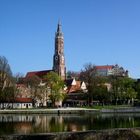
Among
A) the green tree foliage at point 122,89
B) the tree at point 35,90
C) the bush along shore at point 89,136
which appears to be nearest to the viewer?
the bush along shore at point 89,136

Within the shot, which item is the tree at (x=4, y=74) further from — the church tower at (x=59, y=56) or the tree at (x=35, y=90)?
the church tower at (x=59, y=56)

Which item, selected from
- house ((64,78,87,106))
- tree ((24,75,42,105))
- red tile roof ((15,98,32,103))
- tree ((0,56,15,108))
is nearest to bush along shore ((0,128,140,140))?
tree ((0,56,15,108))

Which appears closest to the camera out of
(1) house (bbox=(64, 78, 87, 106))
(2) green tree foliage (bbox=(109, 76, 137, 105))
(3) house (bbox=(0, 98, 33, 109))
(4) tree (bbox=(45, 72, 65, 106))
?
(3) house (bbox=(0, 98, 33, 109))

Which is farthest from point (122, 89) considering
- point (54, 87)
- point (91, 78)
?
point (54, 87)

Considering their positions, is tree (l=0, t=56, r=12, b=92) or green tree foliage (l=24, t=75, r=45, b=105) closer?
tree (l=0, t=56, r=12, b=92)

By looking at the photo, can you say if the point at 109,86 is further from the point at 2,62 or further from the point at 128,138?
the point at 128,138

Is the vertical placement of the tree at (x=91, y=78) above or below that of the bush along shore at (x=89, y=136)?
above

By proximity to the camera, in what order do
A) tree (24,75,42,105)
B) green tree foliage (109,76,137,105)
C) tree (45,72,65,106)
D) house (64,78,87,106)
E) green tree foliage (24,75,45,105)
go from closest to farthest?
1. tree (45,72,65,106)
2. green tree foliage (24,75,45,105)
3. tree (24,75,42,105)
4. green tree foliage (109,76,137,105)
5. house (64,78,87,106)

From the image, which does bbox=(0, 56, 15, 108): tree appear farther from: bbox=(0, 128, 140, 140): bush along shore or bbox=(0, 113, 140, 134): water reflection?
bbox=(0, 128, 140, 140): bush along shore

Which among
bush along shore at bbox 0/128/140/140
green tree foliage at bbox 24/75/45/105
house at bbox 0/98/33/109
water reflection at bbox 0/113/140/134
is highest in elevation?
green tree foliage at bbox 24/75/45/105

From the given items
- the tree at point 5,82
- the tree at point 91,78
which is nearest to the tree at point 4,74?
the tree at point 5,82

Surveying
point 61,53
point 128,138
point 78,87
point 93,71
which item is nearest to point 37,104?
point 93,71

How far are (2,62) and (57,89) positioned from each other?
2294cm

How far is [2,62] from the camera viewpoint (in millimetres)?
112938
